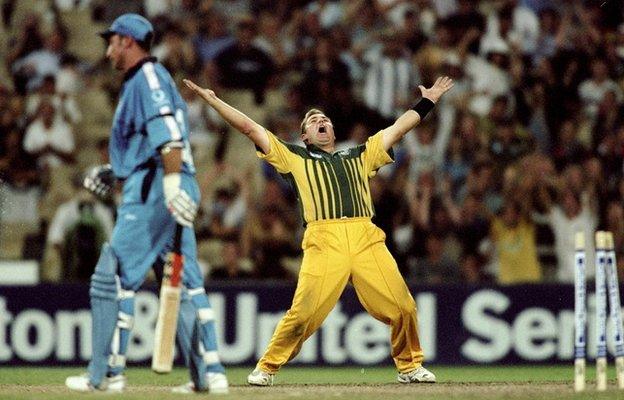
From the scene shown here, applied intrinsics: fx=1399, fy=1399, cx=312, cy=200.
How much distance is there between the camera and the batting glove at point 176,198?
7.91 metres

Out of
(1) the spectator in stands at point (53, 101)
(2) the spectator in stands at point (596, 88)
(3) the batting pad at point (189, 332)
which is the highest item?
(2) the spectator in stands at point (596, 88)

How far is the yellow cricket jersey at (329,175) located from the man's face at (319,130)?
0.24 feet

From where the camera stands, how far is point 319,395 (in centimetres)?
878

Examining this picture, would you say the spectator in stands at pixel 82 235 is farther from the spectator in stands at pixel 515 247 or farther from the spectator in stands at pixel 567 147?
the spectator in stands at pixel 567 147

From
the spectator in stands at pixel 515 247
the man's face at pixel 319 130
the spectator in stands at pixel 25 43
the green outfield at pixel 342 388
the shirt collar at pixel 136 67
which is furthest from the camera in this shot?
the spectator in stands at pixel 25 43

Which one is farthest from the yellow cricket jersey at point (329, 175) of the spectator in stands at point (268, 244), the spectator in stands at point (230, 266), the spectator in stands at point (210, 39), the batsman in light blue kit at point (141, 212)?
the spectator in stands at point (210, 39)

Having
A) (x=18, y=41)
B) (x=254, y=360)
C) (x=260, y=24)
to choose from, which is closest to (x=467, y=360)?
(x=254, y=360)

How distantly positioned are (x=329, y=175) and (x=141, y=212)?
7.12ft

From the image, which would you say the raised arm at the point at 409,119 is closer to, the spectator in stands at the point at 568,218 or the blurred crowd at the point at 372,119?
the blurred crowd at the point at 372,119

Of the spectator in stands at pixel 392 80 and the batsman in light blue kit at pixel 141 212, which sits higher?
the spectator in stands at pixel 392 80

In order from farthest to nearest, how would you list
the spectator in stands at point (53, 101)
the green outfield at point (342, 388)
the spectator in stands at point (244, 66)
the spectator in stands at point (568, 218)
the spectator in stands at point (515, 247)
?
the spectator in stands at point (244, 66)
the spectator in stands at point (53, 101)
the spectator in stands at point (568, 218)
the spectator in stands at point (515, 247)
the green outfield at point (342, 388)

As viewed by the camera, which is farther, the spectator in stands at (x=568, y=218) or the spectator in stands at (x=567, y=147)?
the spectator in stands at (x=567, y=147)

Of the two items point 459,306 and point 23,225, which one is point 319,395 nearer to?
point 459,306

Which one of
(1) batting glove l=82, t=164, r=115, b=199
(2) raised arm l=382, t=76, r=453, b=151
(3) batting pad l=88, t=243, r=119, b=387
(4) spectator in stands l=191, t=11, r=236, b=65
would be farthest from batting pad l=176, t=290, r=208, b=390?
(4) spectator in stands l=191, t=11, r=236, b=65
